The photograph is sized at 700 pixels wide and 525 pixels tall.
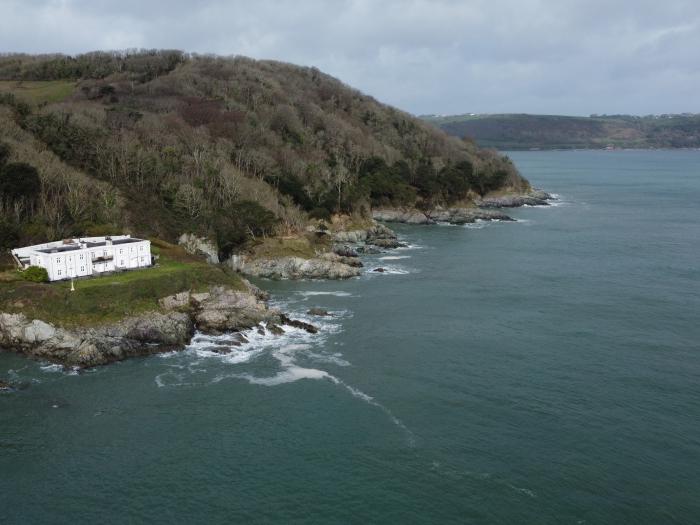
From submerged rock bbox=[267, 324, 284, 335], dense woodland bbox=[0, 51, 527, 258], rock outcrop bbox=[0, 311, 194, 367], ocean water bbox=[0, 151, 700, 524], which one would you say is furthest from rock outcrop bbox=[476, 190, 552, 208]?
rock outcrop bbox=[0, 311, 194, 367]

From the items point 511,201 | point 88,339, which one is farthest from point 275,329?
point 511,201

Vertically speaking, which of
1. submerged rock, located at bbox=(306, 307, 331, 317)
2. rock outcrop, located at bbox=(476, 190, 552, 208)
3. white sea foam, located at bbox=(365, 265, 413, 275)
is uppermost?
rock outcrop, located at bbox=(476, 190, 552, 208)

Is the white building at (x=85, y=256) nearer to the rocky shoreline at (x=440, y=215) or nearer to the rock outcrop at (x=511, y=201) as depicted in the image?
the rocky shoreline at (x=440, y=215)

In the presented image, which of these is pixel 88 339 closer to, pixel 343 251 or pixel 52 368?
pixel 52 368

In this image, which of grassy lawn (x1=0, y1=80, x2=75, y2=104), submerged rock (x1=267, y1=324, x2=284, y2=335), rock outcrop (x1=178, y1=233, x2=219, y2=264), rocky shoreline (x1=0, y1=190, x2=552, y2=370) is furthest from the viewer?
grassy lawn (x1=0, y1=80, x2=75, y2=104)

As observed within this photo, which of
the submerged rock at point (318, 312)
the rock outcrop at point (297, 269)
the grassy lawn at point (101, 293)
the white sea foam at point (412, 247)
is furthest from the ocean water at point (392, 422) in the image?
the white sea foam at point (412, 247)

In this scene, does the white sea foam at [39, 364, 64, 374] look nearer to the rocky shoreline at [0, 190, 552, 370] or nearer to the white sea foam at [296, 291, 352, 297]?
the rocky shoreline at [0, 190, 552, 370]
